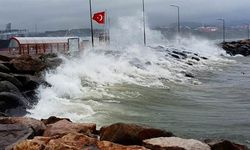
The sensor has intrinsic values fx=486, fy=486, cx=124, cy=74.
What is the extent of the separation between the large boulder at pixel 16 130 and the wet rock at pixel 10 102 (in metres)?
3.71

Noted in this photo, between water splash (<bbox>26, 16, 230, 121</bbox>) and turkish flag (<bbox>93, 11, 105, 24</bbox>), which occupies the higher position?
turkish flag (<bbox>93, 11, 105, 24</bbox>)

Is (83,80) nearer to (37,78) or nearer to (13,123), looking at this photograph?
(37,78)

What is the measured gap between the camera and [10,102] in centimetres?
1298

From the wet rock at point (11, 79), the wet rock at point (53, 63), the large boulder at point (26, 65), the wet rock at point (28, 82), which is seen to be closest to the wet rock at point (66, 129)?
the wet rock at point (11, 79)

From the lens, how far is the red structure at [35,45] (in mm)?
29906

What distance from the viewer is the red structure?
2991 centimetres

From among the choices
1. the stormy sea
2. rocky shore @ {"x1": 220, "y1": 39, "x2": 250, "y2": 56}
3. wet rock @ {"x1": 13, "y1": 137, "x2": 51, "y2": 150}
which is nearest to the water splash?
the stormy sea

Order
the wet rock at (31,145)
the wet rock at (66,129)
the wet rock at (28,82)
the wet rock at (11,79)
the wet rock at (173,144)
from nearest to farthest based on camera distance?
the wet rock at (31,145), the wet rock at (173,144), the wet rock at (66,129), the wet rock at (11,79), the wet rock at (28,82)

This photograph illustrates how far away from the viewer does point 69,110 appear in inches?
526

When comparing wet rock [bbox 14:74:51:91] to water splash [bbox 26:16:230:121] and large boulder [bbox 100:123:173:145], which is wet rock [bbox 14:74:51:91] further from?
large boulder [bbox 100:123:173:145]

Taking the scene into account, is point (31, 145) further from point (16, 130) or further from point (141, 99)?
point (141, 99)

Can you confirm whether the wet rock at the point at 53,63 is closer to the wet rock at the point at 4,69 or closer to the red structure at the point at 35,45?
the wet rock at the point at 4,69

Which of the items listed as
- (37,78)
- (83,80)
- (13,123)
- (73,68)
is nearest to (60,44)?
(73,68)

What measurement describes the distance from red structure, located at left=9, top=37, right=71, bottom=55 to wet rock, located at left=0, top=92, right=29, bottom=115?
606 inches
